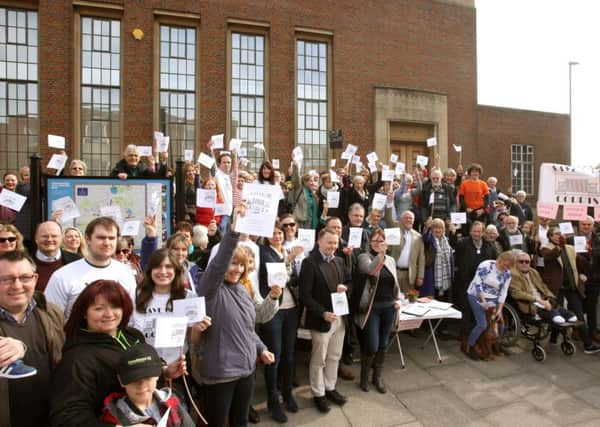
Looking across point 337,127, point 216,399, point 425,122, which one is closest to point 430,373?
point 216,399

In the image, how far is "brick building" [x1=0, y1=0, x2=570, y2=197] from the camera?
1453cm

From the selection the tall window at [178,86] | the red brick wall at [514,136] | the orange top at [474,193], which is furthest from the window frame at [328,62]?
the orange top at [474,193]

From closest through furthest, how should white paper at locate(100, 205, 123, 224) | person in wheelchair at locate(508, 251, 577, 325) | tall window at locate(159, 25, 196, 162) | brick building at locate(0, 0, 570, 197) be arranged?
white paper at locate(100, 205, 123, 224) → person in wheelchair at locate(508, 251, 577, 325) → brick building at locate(0, 0, 570, 197) → tall window at locate(159, 25, 196, 162)

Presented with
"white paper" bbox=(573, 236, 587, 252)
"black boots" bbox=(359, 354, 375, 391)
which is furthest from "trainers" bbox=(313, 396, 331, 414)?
"white paper" bbox=(573, 236, 587, 252)

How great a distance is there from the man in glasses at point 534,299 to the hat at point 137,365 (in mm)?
6017

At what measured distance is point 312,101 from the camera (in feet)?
56.3

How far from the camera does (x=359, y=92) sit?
17234 millimetres

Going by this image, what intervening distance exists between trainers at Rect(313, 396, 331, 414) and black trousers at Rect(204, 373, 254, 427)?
1.39 m

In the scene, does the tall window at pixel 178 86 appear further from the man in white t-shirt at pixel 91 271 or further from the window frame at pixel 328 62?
the man in white t-shirt at pixel 91 271

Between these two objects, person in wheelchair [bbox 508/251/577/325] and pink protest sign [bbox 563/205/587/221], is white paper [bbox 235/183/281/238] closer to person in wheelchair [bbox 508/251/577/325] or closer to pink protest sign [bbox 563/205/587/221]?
person in wheelchair [bbox 508/251/577/325]

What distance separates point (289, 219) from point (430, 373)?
117 inches

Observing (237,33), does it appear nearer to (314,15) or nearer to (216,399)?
(314,15)

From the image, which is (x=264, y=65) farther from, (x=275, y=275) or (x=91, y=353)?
(x=91, y=353)

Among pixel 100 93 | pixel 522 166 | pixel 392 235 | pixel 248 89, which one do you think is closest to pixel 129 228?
pixel 392 235
